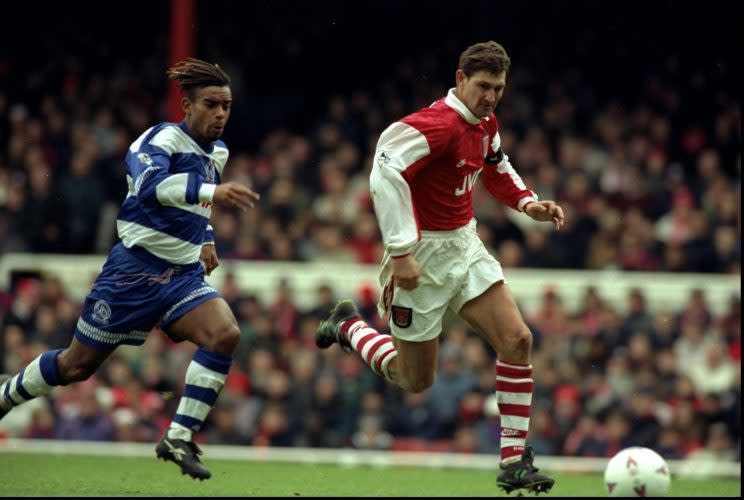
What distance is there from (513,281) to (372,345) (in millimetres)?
5555

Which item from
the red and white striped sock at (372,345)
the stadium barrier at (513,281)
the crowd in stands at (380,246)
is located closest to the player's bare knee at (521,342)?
the red and white striped sock at (372,345)

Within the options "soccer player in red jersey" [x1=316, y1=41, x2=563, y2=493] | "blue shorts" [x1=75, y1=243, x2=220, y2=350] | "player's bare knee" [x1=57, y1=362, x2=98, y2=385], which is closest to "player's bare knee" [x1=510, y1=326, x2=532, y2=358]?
"soccer player in red jersey" [x1=316, y1=41, x2=563, y2=493]

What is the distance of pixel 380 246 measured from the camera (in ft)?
47.2

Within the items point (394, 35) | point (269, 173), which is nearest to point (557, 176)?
point (269, 173)

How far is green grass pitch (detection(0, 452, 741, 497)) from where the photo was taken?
7836mm

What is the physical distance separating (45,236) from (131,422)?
Answer: 3.02 metres

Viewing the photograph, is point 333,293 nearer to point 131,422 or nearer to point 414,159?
point 131,422

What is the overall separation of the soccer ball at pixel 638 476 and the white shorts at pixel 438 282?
117 centimetres

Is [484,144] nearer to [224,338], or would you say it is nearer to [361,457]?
[224,338]

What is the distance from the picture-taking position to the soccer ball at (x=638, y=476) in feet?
23.4

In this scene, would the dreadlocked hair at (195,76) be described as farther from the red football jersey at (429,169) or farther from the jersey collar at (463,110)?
the jersey collar at (463,110)

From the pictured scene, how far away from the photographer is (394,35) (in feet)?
61.1

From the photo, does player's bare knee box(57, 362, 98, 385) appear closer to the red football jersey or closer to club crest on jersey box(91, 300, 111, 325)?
club crest on jersey box(91, 300, 111, 325)

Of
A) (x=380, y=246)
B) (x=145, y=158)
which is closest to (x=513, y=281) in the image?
(x=380, y=246)
